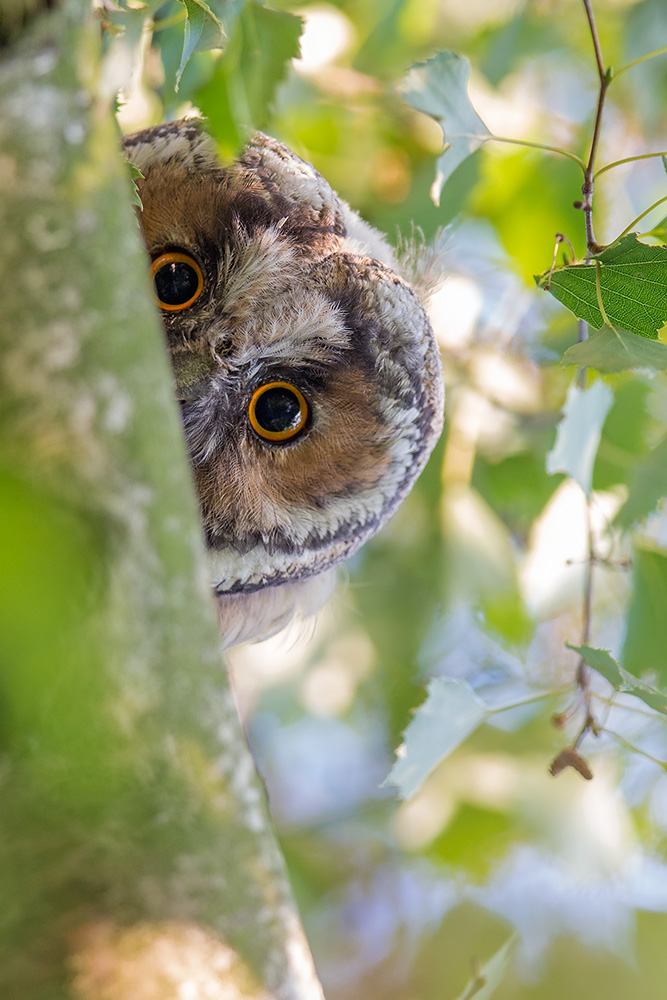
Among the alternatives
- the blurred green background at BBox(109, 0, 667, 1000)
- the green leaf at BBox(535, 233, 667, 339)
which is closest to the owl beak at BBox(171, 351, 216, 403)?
the green leaf at BBox(535, 233, 667, 339)

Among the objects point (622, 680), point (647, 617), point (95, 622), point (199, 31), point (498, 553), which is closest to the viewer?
point (95, 622)

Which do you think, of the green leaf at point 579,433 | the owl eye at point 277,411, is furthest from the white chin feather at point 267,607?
the green leaf at point 579,433

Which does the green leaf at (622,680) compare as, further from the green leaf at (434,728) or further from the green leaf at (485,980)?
the green leaf at (485,980)

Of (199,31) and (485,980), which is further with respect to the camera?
(485,980)

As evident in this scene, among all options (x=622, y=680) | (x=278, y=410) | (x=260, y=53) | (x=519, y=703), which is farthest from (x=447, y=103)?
(x=519, y=703)

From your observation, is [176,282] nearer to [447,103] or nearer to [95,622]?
[447,103]

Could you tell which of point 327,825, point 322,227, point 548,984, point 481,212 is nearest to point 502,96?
point 481,212
